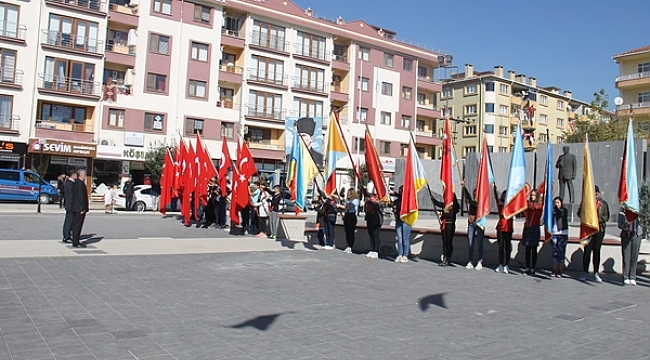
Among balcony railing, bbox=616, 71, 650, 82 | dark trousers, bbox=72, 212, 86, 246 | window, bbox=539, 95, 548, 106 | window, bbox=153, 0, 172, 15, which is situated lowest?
dark trousers, bbox=72, 212, 86, 246

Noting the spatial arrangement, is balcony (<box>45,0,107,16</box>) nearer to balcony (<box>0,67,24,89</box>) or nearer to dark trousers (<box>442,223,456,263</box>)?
balcony (<box>0,67,24,89</box>)

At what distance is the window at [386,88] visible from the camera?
59.2 metres

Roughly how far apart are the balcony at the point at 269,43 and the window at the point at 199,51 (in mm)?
4138

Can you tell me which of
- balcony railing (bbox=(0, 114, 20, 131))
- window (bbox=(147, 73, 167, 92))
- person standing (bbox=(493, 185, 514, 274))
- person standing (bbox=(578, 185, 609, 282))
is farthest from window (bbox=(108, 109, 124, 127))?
person standing (bbox=(578, 185, 609, 282))

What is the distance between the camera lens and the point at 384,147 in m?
59.2

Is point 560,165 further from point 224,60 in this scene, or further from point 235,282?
point 224,60

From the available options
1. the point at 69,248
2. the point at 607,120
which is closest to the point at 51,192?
the point at 69,248

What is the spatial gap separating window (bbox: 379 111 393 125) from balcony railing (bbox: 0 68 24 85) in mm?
31598

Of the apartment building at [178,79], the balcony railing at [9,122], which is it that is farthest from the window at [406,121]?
the balcony railing at [9,122]

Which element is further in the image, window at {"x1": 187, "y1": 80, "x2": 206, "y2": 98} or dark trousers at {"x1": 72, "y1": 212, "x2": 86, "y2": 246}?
window at {"x1": 187, "y1": 80, "x2": 206, "y2": 98}

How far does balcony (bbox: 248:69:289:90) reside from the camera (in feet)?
167

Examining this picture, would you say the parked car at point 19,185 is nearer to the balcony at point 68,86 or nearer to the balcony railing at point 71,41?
the balcony at point 68,86

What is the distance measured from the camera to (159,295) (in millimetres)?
8961

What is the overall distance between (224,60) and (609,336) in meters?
46.3
